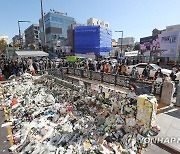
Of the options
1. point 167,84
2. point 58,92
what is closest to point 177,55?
point 167,84

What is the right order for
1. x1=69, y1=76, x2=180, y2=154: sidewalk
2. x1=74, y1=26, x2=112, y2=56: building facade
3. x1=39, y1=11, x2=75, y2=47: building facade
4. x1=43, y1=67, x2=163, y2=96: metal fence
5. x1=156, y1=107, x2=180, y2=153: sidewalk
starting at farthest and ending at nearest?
x1=39, y1=11, x2=75, y2=47: building facade, x1=74, y1=26, x2=112, y2=56: building facade, x1=43, y1=67, x2=163, y2=96: metal fence, x1=156, y1=107, x2=180, y2=153: sidewalk, x1=69, y1=76, x2=180, y2=154: sidewalk

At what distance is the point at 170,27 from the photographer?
24.9 metres

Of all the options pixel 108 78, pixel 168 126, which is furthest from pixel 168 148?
pixel 108 78

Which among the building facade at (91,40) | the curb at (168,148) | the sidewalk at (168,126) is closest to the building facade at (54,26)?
the building facade at (91,40)

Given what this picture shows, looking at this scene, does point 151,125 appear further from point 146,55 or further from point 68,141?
point 146,55

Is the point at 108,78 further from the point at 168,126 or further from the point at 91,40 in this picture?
the point at 91,40

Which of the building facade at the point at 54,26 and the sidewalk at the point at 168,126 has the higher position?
the building facade at the point at 54,26

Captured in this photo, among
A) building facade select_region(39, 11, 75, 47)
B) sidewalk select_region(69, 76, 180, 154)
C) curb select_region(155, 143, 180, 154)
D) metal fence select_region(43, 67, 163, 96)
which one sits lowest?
curb select_region(155, 143, 180, 154)

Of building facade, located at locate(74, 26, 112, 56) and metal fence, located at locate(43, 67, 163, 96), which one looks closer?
metal fence, located at locate(43, 67, 163, 96)

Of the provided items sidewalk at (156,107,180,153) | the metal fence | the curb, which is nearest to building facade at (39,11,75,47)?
the metal fence

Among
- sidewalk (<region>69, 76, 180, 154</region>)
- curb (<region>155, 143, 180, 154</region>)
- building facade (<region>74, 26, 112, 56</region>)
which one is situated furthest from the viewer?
building facade (<region>74, 26, 112, 56</region>)

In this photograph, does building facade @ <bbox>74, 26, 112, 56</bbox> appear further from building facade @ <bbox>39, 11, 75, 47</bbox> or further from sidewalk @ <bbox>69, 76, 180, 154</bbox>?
sidewalk @ <bbox>69, 76, 180, 154</bbox>

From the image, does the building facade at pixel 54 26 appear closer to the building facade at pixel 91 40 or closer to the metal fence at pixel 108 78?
the building facade at pixel 91 40

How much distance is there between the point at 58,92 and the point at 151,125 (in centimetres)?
533
